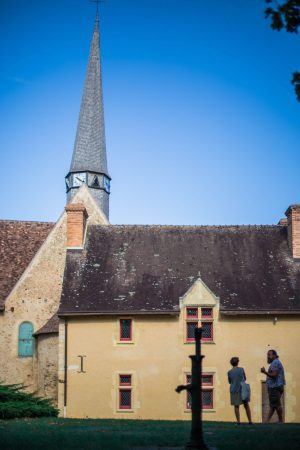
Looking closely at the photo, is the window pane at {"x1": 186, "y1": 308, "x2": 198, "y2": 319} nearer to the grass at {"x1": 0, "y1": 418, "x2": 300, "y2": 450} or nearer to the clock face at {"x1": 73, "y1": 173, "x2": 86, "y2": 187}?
the grass at {"x1": 0, "y1": 418, "x2": 300, "y2": 450}

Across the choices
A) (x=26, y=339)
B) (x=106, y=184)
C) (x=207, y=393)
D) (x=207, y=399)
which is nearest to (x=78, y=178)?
(x=106, y=184)

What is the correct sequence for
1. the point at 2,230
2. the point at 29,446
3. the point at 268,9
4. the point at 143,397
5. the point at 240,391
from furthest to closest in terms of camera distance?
1. the point at 2,230
2. the point at 143,397
3. the point at 240,391
4. the point at 29,446
5. the point at 268,9

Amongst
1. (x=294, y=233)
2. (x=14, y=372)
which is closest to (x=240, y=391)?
(x=294, y=233)

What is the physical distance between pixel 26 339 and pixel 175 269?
319 inches

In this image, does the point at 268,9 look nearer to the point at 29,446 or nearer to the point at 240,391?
the point at 29,446

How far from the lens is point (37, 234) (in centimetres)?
3281

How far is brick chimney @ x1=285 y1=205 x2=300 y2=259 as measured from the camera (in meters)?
26.1

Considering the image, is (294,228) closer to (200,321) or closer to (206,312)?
(206,312)

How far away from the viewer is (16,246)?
31.9m

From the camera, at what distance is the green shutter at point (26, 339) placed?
28.9 metres

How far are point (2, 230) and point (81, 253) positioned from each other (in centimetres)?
778

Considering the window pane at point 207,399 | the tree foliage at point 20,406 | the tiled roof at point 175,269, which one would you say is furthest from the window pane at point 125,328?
the tree foliage at point 20,406

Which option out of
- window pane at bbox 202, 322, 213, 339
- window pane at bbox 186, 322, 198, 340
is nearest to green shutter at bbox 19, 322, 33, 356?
window pane at bbox 186, 322, 198, 340

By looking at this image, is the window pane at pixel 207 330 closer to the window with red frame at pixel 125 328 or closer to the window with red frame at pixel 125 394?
the window with red frame at pixel 125 328
